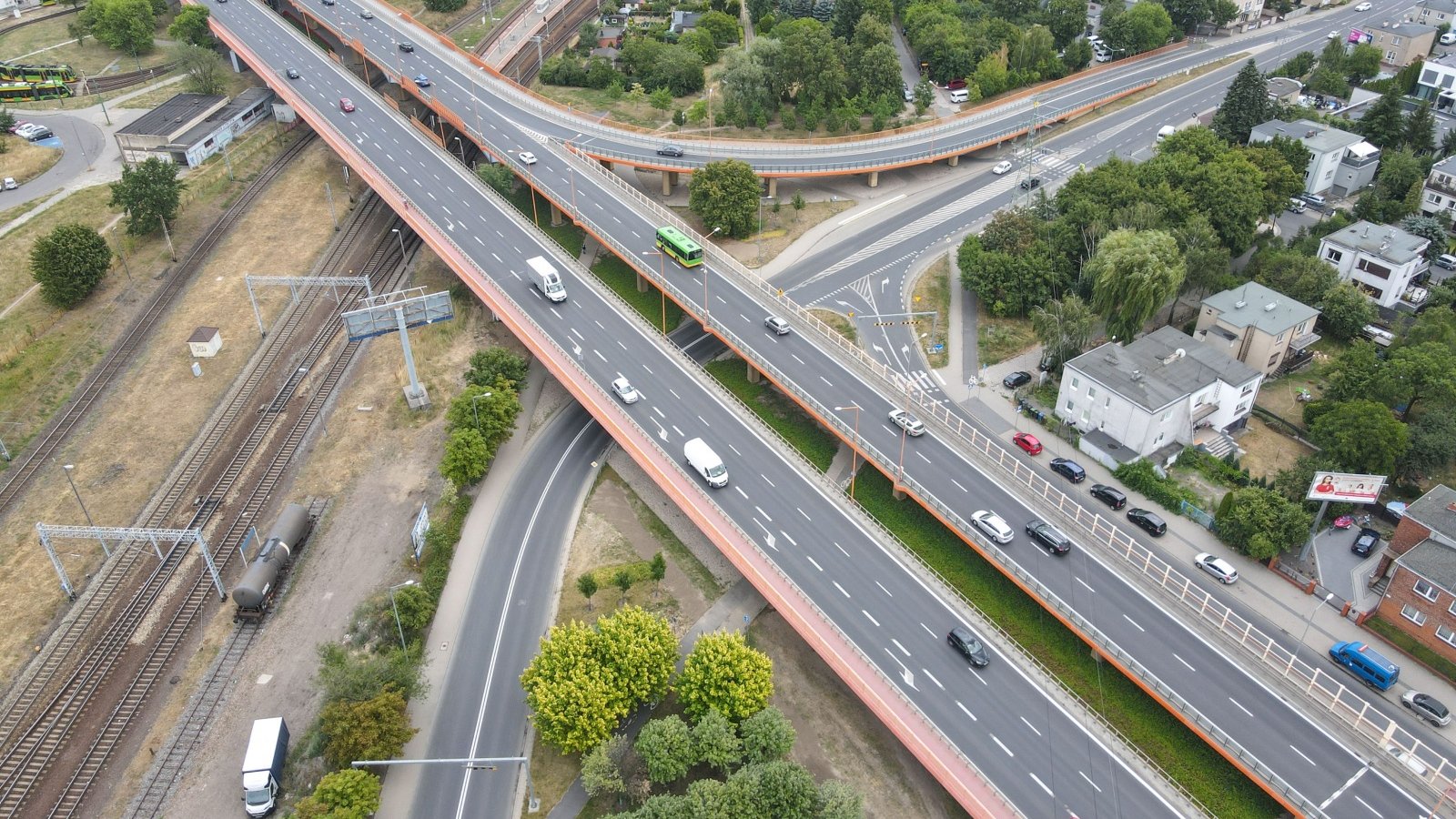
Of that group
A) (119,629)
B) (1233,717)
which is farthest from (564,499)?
(1233,717)

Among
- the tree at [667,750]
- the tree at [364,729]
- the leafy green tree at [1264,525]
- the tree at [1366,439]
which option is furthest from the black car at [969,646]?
the tree at [1366,439]

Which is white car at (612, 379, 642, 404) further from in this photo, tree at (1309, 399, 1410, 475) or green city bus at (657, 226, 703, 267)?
tree at (1309, 399, 1410, 475)

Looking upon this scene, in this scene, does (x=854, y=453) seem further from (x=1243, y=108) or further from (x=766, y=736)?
(x=1243, y=108)

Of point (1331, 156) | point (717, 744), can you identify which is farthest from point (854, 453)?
point (1331, 156)

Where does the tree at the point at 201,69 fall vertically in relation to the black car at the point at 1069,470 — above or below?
above

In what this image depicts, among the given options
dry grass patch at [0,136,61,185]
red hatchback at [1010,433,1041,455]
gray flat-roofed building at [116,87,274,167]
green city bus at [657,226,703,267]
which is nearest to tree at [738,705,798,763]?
red hatchback at [1010,433,1041,455]

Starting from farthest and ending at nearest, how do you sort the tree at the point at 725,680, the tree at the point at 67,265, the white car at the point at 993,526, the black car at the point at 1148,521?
the tree at the point at 67,265
the black car at the point at 1148,521
the white car at the point at 993,526
the tree at the point at 725,680

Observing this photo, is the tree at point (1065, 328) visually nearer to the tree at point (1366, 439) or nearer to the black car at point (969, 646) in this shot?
the tree at point (1366, 439)
